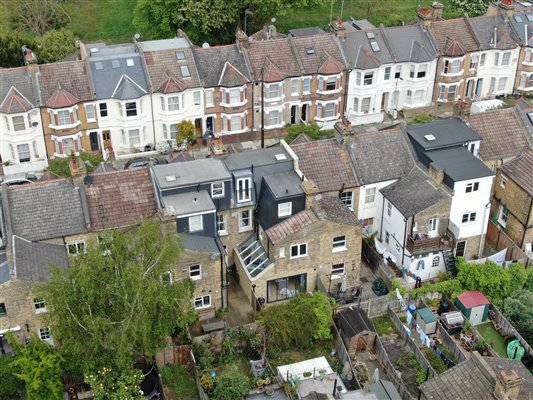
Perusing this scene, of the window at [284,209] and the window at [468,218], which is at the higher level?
the window at [284,209]

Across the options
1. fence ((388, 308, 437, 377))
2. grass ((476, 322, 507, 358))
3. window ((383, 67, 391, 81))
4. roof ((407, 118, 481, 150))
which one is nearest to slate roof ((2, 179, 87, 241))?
fence ((388, 308, 437, 377))

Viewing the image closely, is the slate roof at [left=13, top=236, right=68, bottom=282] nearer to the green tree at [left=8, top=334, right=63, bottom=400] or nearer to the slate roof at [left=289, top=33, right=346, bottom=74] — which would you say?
the green tree at [left=8, top=334, right=63, bottom=400]

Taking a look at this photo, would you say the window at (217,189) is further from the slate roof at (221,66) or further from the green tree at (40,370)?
the slate roof at (221,66)

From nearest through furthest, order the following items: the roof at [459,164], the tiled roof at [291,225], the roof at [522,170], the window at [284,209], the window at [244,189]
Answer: the tiled roof at [291,225]
the window at [284,209]
the window at [244,189]
the roof at [459,164]
the roof at [522,170]

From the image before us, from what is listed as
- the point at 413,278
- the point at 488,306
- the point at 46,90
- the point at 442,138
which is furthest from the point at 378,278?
the point at 46,90

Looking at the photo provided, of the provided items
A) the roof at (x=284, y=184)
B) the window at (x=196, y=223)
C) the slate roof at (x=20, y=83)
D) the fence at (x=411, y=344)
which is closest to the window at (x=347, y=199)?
the roof at (x=284, y=184)

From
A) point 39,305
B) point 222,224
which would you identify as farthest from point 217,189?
point 39,305
